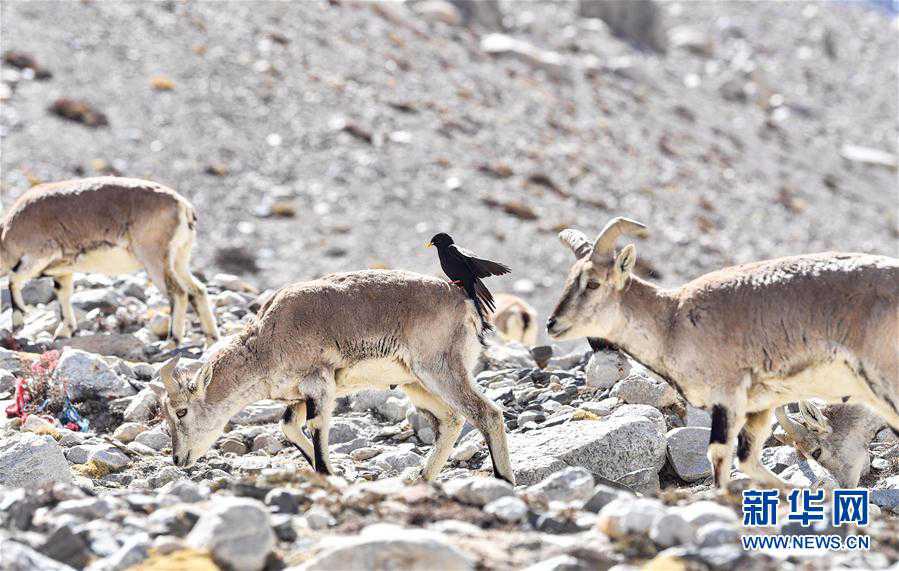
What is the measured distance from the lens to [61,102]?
1350 inches

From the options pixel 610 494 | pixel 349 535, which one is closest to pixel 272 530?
pixel 349 535

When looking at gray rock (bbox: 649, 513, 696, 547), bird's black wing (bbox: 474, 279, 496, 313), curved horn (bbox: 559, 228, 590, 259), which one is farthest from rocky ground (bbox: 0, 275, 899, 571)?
curved horn (bbox: 559, 228, 590, 259)

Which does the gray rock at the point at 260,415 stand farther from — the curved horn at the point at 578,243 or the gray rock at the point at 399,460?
the curved horn at the point at 578,243

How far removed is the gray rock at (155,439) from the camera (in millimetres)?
11938

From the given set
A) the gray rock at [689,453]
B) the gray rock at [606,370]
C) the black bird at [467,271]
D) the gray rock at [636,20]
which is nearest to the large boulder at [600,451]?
the gray rock at [689,453]

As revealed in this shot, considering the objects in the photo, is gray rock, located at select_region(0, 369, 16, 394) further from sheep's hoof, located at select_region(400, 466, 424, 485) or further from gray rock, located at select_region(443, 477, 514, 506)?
gray rock, located at select_region(443, 477, 514, 506)

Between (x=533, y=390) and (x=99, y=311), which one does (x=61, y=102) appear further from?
(x=533, y=390)

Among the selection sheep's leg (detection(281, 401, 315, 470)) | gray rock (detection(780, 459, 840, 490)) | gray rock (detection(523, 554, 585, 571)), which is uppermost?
gray rock (detection(523, 554, 585, 571))

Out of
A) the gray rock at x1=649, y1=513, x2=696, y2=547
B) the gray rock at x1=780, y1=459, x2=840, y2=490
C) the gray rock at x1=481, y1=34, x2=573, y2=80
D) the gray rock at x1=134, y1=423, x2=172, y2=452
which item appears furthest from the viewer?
the gray rock at x1=481, y1=34, x2=573, y2=80

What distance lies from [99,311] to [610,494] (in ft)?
32.7

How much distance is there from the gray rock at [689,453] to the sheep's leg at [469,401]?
1631 millimetres

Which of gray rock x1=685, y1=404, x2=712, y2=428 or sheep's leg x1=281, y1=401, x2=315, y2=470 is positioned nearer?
sheep's leg x1=281, y1=401, x2=315, y2=470

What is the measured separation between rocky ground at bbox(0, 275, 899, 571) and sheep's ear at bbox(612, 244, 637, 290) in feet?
4.56

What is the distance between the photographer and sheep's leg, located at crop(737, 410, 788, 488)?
32.3 feet
